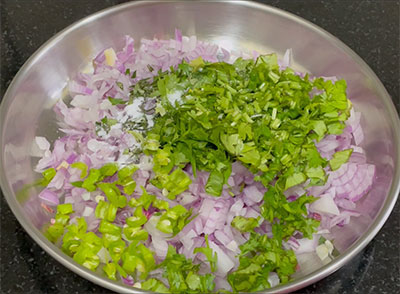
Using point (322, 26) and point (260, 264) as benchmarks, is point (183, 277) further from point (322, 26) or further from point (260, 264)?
point (322, 26)

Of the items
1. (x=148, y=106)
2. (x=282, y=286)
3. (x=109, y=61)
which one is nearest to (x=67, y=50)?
(x=109, y=61)

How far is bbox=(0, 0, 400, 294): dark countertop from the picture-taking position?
1.14 metres

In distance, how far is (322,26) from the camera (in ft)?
5.47

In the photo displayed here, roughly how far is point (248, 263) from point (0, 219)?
545 mm

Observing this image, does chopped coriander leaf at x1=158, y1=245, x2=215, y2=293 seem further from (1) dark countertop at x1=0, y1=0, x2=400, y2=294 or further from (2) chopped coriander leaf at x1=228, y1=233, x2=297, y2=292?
(1) dark countertop at x1=0, y1=0, x2=400, y2=294

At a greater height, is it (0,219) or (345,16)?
(345,16)

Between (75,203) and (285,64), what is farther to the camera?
(285,64)

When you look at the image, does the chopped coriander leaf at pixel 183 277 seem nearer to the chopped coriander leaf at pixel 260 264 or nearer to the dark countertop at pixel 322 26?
the chopped coriander leaf at pixel 260 264

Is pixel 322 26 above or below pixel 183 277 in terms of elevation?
above

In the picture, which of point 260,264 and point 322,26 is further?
point 322,26

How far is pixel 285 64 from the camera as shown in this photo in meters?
1.46

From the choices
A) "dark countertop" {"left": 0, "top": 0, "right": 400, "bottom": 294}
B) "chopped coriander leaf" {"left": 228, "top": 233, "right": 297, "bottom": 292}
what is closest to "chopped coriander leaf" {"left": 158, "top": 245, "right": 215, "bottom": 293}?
"chopped coriander leaf" {"left": 228, "top": 233, "right": 297, "bottom": 292}

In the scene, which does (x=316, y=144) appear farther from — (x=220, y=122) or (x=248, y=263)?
(x=248, y=263)

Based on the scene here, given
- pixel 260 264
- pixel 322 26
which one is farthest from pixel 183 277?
pixel 322 26
